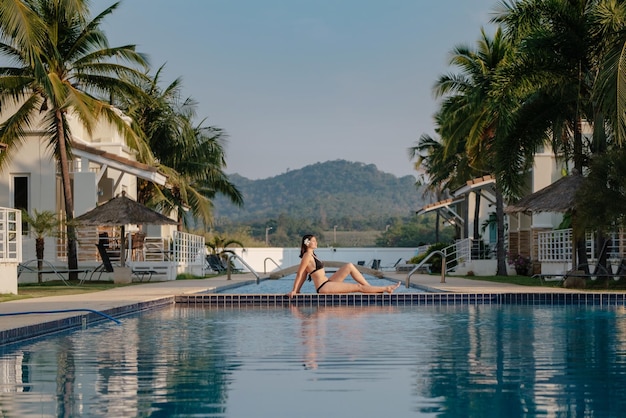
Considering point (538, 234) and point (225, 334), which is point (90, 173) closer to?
point (538, 234)

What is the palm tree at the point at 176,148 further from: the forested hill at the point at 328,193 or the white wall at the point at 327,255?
the forested hill at the point at 328,193

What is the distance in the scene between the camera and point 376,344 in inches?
354

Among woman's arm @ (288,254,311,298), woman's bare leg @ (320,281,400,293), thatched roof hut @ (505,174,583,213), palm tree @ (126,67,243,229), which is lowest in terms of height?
woman's bare leg @ (320,281,400,293)

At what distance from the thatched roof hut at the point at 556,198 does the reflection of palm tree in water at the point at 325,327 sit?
717cm

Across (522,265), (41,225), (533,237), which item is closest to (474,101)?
(533,237)

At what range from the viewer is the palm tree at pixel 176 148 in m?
32.4

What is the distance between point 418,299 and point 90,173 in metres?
13.8

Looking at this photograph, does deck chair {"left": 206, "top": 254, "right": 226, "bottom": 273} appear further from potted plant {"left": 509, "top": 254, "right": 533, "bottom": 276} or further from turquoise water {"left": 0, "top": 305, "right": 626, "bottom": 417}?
turquoise water {"left": 0, "top": 305, "right": 626, "bottom": 417}

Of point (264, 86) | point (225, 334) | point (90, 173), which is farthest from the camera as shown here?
point (264, 86)

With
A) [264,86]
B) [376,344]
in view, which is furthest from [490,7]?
[264,86]

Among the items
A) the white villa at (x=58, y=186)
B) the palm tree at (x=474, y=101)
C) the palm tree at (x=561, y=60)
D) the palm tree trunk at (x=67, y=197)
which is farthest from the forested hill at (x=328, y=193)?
the palm tree at (x=561, y=60)

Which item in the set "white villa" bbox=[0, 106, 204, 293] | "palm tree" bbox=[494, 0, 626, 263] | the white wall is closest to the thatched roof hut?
"palm tree" bbox=[494, 0, 626, 263]

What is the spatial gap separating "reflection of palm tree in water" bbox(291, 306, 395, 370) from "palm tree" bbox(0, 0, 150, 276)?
1014 cm

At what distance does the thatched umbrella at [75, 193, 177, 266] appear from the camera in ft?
77.3
